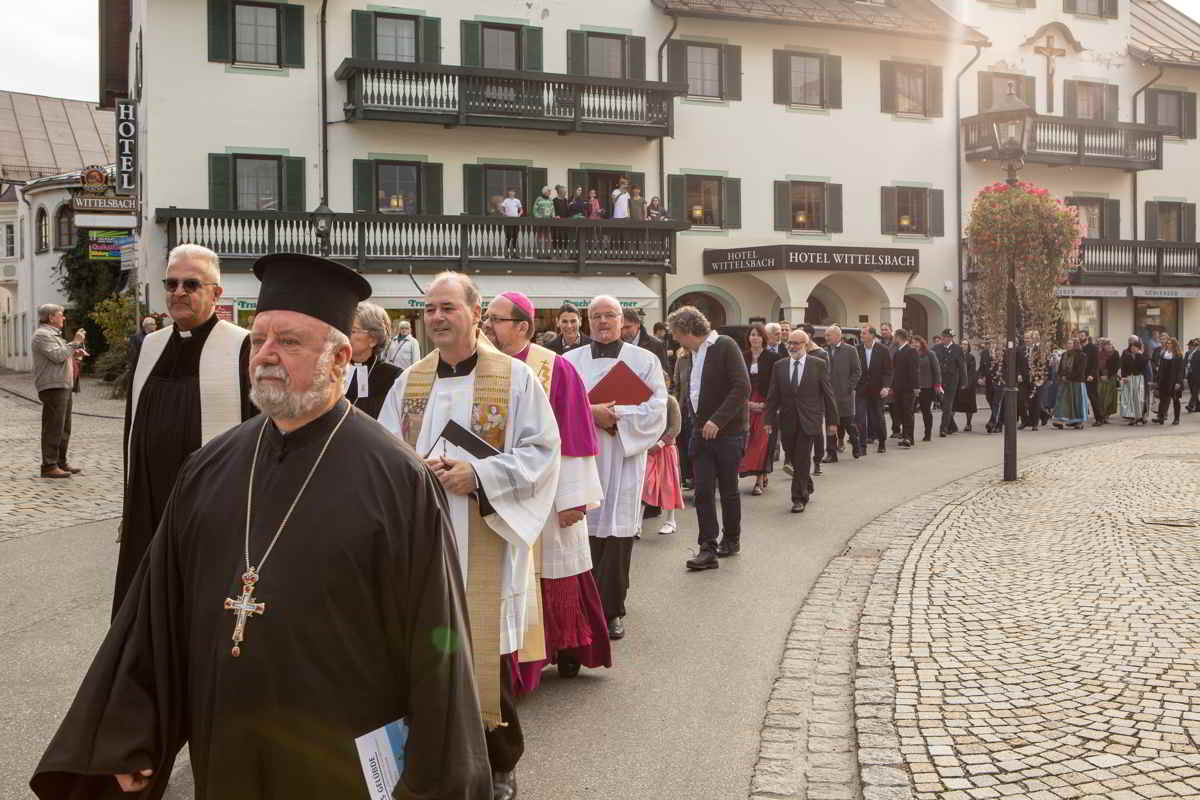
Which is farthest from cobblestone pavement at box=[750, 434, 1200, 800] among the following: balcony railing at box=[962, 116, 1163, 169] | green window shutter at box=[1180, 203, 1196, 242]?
green window shutter at box=[1180, 203, 1196, 242]

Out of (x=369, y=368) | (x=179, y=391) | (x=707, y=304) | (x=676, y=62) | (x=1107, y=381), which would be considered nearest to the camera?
(x=179, y=391)

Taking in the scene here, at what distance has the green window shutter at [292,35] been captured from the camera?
1025 inches

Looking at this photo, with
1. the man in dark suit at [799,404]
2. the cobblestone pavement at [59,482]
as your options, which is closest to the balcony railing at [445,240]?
the cobblestone pavement at [59,482]

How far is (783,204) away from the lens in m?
30.8

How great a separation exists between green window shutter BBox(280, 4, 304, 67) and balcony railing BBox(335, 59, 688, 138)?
963mm

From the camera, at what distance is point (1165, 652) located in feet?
20.2

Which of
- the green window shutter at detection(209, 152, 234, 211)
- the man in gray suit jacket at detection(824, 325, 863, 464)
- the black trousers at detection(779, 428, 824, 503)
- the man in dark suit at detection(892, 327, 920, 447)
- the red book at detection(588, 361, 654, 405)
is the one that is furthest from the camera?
the green window shutter at detection(209, 152, 234, 211)

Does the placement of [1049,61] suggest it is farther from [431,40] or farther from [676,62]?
[431,40]

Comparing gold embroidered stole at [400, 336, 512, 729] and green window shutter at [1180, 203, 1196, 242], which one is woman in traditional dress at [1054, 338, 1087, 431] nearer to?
green window shutter at [1180, 203, 1196, 242]

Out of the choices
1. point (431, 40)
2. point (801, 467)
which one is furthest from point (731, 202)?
point (801, 467)

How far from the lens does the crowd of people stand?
271 cm

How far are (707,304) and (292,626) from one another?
93.4 ft

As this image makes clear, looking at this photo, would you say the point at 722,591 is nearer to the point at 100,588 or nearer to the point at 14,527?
the point at 100,588

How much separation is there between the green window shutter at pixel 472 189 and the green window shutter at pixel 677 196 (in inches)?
190
